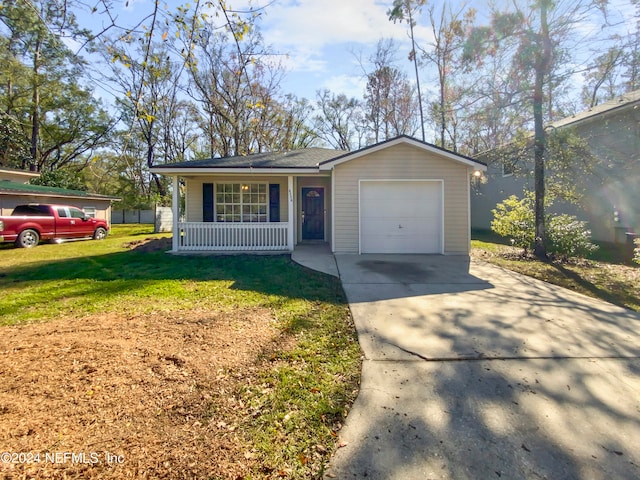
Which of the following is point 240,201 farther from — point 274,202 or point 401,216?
point 401,216

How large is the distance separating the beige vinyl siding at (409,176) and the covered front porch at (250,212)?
1662 mm

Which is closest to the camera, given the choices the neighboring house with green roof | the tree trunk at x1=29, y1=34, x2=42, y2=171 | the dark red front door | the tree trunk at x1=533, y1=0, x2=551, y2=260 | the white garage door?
the tree trunk at x1=533, y1=0, x2=551, y2=260

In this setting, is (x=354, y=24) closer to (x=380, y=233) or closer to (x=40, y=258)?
(x=380, y=233)

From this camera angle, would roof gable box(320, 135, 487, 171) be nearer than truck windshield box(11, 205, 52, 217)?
Yes

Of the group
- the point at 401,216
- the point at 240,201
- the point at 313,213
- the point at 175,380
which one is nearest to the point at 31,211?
the point at 240,201

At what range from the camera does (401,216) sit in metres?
9.41

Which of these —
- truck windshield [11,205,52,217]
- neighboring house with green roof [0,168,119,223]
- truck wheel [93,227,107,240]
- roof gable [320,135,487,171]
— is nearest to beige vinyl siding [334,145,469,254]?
roof gable [320,135,487,171]

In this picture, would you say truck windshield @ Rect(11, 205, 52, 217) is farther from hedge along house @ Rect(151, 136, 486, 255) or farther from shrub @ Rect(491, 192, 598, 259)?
shrub @ Rect(491, 192, 598, 259)

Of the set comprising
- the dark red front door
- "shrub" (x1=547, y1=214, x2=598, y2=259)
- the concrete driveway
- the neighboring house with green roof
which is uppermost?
the neighboring house with green roof

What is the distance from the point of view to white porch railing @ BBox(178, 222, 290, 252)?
970cm

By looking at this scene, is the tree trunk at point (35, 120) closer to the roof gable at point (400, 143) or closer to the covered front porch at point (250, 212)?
the covered front porch at point (250, 212)

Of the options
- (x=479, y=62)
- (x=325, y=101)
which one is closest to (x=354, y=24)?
(x=479, y=62)

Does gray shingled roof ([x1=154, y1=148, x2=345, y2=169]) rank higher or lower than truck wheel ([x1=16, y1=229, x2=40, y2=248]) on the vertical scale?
higher

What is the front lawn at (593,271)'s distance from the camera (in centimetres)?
563
